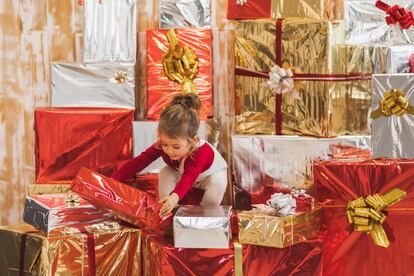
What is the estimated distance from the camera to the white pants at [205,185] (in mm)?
2408

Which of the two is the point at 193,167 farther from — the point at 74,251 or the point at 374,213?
the point at 374,213

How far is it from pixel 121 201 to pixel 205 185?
43cm

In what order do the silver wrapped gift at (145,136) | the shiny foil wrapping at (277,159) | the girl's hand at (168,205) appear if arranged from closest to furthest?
1. the girl's hand at (168,205)
2. the shiny foil wrapping at (277,159)
3. the silver wrapped gift at (145,136)

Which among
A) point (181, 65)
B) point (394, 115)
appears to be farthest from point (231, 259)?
point (181, 65)

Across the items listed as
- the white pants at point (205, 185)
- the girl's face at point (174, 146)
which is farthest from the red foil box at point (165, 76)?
the girl's face at point (174, 146)

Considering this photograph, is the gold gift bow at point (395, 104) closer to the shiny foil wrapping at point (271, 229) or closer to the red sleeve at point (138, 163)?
the shiny foil wrapping at point (271, 229)

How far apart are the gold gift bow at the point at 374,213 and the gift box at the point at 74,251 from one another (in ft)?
2.43

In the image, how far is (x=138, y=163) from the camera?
239cm

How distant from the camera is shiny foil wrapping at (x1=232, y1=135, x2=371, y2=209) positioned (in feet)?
8.20

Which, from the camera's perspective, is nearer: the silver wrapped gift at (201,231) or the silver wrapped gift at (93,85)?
the silver wrapped gift at (201,231)

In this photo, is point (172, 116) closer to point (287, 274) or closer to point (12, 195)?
point (287, 274)

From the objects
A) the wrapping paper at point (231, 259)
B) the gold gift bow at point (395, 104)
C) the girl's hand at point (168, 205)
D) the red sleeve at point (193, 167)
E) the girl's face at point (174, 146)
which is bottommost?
the wrapping paper at point (231, 259)

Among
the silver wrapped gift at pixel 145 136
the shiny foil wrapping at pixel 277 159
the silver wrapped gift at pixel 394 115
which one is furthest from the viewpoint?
the silver wrapped gift at pixel 145 136

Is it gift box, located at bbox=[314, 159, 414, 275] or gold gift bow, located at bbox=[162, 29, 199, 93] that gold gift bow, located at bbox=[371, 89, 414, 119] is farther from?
gold gift bow, located at bbox=[162, 29, 199, 93]
